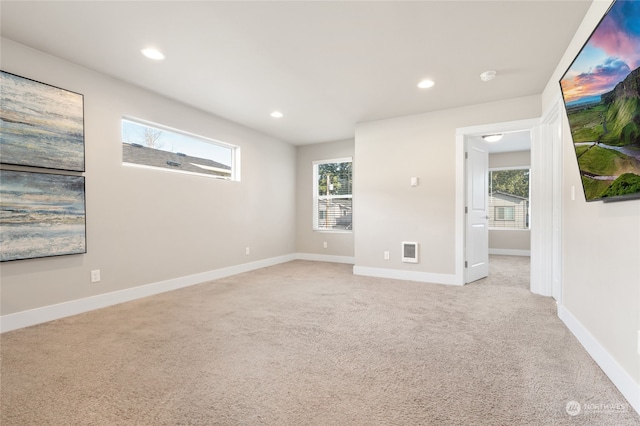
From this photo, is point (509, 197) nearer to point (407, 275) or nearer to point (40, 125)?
point (407, 275)

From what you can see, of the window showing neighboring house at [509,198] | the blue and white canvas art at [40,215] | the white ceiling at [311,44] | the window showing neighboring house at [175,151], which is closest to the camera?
the white ceiling at [311,44]

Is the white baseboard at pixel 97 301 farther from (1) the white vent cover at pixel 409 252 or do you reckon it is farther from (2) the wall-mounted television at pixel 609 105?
(2) the wall-mounted television at pixel 609 105

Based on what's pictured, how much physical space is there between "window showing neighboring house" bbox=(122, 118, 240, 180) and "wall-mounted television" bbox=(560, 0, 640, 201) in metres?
4.19

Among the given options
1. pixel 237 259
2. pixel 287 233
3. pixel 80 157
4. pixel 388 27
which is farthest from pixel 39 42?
pixel 287 233

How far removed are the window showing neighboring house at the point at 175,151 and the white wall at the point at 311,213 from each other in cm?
179

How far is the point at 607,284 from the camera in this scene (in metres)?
1.88

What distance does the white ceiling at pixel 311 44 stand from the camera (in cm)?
219

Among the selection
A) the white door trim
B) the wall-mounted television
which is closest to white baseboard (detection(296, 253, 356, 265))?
the white door trim

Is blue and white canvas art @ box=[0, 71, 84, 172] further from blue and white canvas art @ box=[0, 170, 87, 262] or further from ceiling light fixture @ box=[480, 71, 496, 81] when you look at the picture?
ceiling light fixture @ box=[480, 71, 496, 81]

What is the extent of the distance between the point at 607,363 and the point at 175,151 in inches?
185

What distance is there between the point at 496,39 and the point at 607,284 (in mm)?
2063

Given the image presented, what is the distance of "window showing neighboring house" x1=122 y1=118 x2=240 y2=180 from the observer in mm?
3584

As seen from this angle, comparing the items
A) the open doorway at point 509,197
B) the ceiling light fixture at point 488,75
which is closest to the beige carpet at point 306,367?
the ceiling light fixture at point 488,75

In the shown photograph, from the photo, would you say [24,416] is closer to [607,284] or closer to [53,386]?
[53,386]
